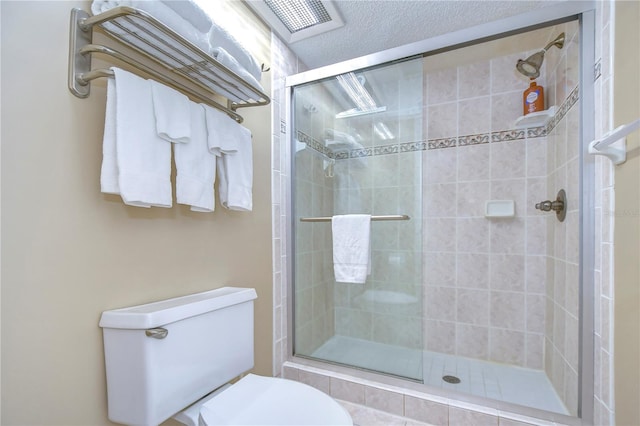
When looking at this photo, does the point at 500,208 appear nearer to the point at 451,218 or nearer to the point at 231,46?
the point at 451,218

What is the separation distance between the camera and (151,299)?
99 centimetres

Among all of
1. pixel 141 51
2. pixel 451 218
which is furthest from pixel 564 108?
pixel 141 51

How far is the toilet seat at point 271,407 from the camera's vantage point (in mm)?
860

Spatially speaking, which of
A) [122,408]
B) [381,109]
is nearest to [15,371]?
[122,408]

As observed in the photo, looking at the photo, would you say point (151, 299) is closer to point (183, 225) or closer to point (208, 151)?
point (183, 225)

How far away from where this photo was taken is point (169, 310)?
0.88m

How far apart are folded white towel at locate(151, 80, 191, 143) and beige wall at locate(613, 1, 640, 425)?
1.37 metres

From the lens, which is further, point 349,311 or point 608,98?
point 349,311

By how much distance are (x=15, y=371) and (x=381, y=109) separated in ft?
5.44

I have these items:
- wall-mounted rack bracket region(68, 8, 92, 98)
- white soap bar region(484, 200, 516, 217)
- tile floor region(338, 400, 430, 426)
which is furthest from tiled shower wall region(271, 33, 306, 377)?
white soap bar region(484, 200, 516, 217)

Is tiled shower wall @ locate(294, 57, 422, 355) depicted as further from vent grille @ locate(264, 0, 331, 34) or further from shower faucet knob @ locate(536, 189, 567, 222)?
shower faucet knob @ locate(536, 189, 567, 222)

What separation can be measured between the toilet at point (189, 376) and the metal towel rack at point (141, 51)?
0.67 metres

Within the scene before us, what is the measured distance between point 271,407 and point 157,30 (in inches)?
46.2

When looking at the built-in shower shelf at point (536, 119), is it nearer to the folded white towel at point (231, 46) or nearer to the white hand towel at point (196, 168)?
the folded white towel at point (231, 46)
